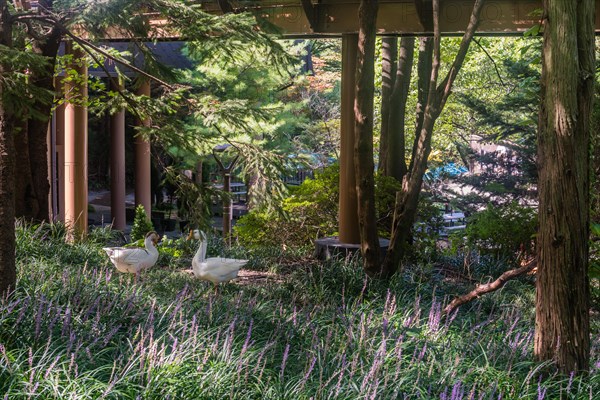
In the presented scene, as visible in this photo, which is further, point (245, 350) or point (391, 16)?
point (391, 16)

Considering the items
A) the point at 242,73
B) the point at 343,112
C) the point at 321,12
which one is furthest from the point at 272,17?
the point at 242,73

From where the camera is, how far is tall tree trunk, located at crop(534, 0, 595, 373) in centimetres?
478

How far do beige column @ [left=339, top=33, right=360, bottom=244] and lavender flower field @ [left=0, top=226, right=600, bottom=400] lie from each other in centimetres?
286

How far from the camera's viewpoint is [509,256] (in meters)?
11.1

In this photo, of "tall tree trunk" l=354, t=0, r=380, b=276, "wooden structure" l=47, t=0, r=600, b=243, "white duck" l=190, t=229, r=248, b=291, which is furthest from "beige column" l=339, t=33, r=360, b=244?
"white duck" l=190, t=229, r=248, b=291

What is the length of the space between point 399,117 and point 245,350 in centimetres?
902

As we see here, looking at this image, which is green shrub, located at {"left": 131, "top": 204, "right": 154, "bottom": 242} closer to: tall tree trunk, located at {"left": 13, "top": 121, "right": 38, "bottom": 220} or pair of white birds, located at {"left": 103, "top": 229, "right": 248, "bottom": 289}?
tall tree trunk, located at {"left": 13, "top": 121, "right": 38, "bottom": 220}

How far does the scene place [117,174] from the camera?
16688 mm

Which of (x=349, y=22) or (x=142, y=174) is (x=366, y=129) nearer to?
(x=349, y=22)

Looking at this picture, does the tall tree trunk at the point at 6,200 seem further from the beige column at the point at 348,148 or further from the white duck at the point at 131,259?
the beige column at the point at 348,148

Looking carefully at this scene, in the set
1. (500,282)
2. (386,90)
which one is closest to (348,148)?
(386,90)

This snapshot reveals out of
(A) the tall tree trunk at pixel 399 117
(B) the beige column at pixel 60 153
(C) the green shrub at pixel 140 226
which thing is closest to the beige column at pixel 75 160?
(C) the green shrub at pixel 140 226

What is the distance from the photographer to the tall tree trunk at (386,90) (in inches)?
516

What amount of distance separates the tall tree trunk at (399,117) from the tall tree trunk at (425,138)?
419cm
